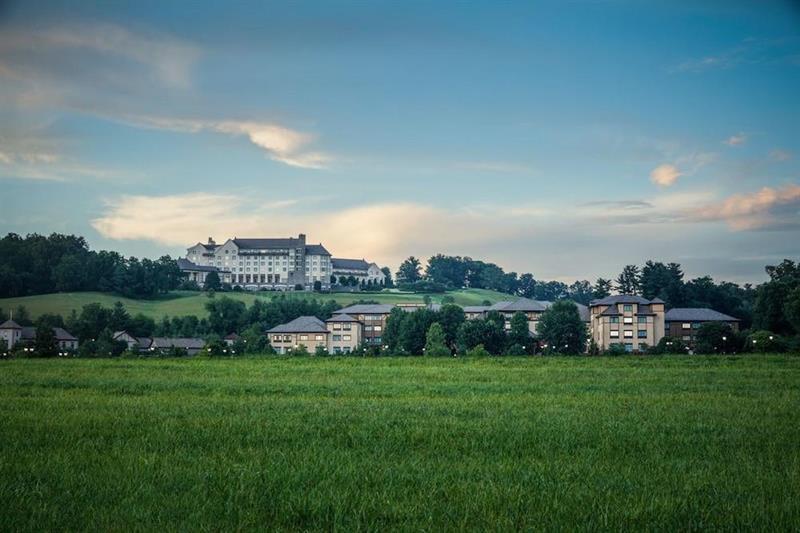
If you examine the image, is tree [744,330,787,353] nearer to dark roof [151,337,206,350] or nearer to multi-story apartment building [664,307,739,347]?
multi-story apartment building [664,307,739,347]

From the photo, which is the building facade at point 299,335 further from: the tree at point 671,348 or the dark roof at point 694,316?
the tree at point 671,348

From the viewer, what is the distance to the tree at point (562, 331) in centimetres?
10306

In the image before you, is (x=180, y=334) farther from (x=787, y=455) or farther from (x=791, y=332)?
(x=787, y=455)

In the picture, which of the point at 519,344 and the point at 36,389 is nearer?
the point at 36,389

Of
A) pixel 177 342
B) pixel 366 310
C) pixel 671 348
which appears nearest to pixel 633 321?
pixel 671 348

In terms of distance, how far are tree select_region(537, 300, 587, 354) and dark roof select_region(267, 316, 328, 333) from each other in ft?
150

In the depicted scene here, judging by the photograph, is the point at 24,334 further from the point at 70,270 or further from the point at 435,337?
the point at 435,337

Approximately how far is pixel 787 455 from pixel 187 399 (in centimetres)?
1797

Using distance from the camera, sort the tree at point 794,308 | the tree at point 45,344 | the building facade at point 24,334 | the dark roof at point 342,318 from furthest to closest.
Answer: the dark roof at point 342,318
the building facade at point 24,334
the tree at point 794,308
the tree at point 45,344

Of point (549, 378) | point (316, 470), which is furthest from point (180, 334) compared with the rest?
point (316, 470)

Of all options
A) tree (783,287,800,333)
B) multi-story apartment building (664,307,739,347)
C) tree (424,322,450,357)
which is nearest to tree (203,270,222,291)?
tree (424,322,450,357)

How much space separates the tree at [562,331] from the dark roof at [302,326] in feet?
150

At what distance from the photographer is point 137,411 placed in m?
21.7

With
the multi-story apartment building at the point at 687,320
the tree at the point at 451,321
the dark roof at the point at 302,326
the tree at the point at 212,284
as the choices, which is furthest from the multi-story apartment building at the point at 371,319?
the tree at the point at 212,284
